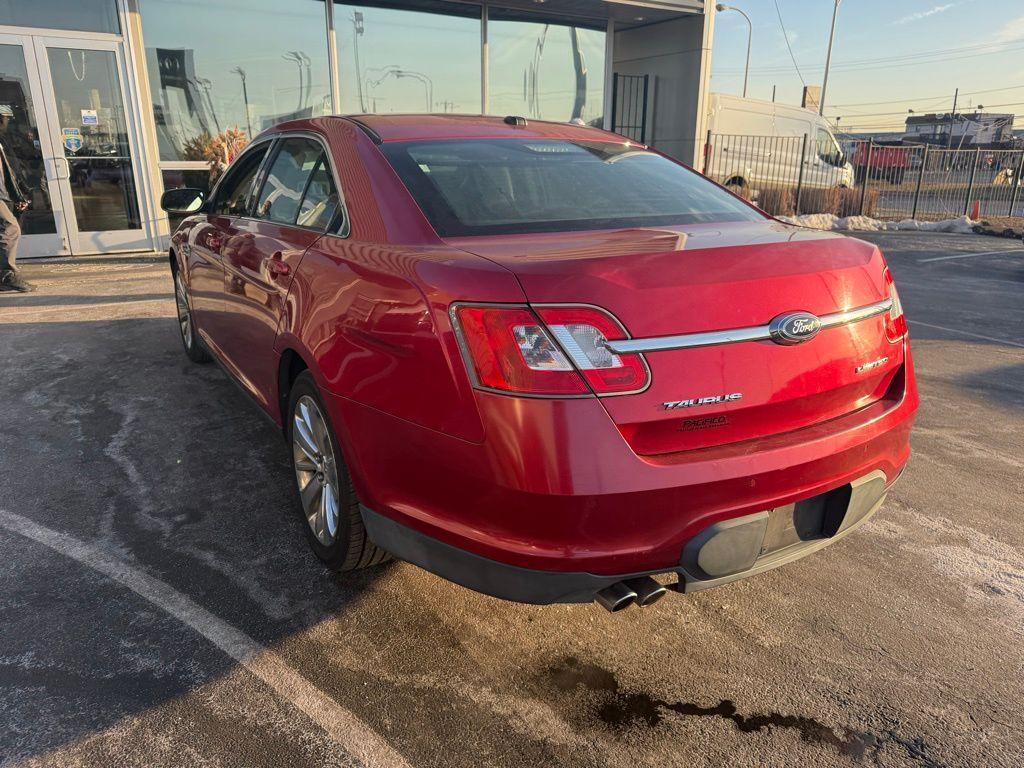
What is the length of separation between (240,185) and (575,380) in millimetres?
2935

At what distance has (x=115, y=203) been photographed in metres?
10.4

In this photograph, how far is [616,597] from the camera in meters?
1.96

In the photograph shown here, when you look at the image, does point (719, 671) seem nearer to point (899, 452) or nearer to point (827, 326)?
point (899, 452)

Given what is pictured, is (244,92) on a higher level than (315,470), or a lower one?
higher

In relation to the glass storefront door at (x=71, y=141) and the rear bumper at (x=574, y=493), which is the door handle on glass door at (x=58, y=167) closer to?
the glass storefront door at (x=71, y=141)

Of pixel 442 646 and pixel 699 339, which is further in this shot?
pixel 442 646

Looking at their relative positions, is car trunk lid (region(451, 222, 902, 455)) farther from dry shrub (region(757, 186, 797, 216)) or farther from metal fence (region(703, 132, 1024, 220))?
dry shrub (region(757, 186, 797, 216))

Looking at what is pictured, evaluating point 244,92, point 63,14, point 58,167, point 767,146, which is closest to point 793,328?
point 58,167

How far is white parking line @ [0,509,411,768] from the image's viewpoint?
6.52 feet

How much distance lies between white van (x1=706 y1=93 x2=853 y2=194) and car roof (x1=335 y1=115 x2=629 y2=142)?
42.5ft

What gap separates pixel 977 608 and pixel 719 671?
1.05 meters

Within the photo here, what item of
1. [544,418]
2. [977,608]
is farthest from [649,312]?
[977,608]

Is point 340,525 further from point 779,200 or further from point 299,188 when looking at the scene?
point 779,200

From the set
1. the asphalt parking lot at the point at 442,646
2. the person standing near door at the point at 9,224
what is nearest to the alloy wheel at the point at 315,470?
the asphalt parking lot at the point at 442,646
